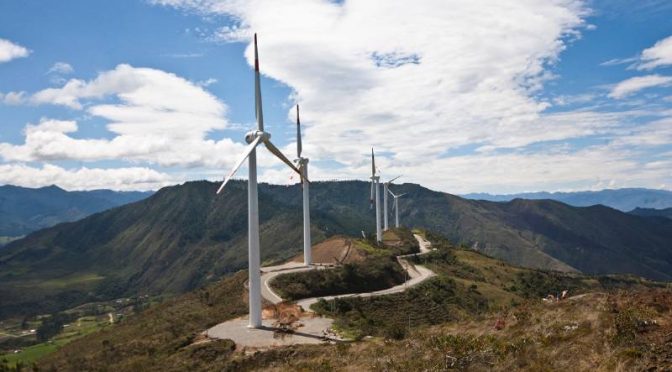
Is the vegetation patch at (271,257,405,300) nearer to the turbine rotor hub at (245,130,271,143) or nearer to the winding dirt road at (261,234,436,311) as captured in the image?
the winding dirt road at (261,234,436,311)

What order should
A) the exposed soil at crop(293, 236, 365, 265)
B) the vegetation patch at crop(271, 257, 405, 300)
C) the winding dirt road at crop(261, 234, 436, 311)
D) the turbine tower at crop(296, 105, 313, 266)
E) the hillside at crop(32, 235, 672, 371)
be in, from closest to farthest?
the hillside at crop(32, 235, 672, 371)
the winding dirt road at crop(261, 234, 436, 311)
the vegetation patch at crop(271, 257, 405, 300)
the turbine tower at crop(296, 105, 313, 266)
the exposed soil at crop(293, 236, 365, 265)

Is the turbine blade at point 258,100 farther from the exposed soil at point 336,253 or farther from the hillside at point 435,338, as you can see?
the exposed soil at point 336,253

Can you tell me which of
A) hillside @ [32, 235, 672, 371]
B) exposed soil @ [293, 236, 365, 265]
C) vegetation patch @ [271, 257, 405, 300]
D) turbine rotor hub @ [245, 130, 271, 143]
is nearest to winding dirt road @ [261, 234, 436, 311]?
vegetation patch @ [271, 257, 405, 300]

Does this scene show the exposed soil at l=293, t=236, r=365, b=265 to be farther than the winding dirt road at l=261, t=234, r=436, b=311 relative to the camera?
Yes

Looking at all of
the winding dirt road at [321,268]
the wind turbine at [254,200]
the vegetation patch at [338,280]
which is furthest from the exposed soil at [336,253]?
the wind turbine at [254,200]

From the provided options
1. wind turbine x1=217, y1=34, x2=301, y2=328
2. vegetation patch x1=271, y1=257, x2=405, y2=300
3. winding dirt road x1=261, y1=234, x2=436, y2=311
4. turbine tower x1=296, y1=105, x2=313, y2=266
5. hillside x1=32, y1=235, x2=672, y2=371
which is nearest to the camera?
hillside x1=32, y1=235, x2=672, y2=371

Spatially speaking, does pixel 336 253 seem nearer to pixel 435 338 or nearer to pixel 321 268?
pixel 321 268

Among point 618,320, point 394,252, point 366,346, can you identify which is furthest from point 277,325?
point 394,252

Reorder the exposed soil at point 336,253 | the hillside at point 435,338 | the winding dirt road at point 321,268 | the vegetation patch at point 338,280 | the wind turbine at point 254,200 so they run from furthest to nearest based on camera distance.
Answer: the exposed soil at point 336,253 < the vegetation patch at point 338,280 < the winding dirt road at point 321,268 < the wind turbine at point 254,200 < the hillside at point 435,338

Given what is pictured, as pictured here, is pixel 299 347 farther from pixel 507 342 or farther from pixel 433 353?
pixel 507 342
